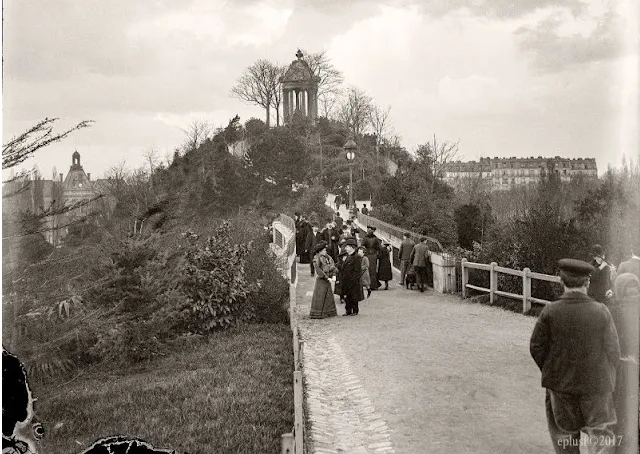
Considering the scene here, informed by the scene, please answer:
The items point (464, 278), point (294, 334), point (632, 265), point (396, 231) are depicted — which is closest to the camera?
point (632, 265)

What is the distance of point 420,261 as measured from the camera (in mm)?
18234

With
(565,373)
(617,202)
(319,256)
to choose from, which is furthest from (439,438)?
(617,202)

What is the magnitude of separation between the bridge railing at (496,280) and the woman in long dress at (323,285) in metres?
3.56

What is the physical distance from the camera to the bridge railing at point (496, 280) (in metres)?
13.3

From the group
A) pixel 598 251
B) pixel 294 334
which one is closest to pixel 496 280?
pixel 598 251

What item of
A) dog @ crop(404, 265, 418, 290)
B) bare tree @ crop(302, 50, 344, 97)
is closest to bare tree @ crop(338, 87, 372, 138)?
bare tree @ crop(302, 50, 344, 97)

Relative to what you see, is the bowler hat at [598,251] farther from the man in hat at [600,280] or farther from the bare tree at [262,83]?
the bare tree at [262,83]

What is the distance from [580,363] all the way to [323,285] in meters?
9.15

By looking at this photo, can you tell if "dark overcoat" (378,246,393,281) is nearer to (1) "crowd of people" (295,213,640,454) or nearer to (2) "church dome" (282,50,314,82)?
(1) "crowd of people" (295,213,640,454)

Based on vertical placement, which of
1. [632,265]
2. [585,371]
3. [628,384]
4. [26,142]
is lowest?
[628,384]

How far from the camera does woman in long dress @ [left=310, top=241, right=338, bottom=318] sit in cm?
1370

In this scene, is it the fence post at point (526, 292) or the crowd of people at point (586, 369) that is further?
the fence post at point (526, 292)

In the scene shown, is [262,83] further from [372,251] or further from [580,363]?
[580,363]

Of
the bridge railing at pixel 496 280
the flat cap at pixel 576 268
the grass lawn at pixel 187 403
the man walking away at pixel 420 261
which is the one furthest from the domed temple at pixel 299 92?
the flat cap at pixel 576 268
